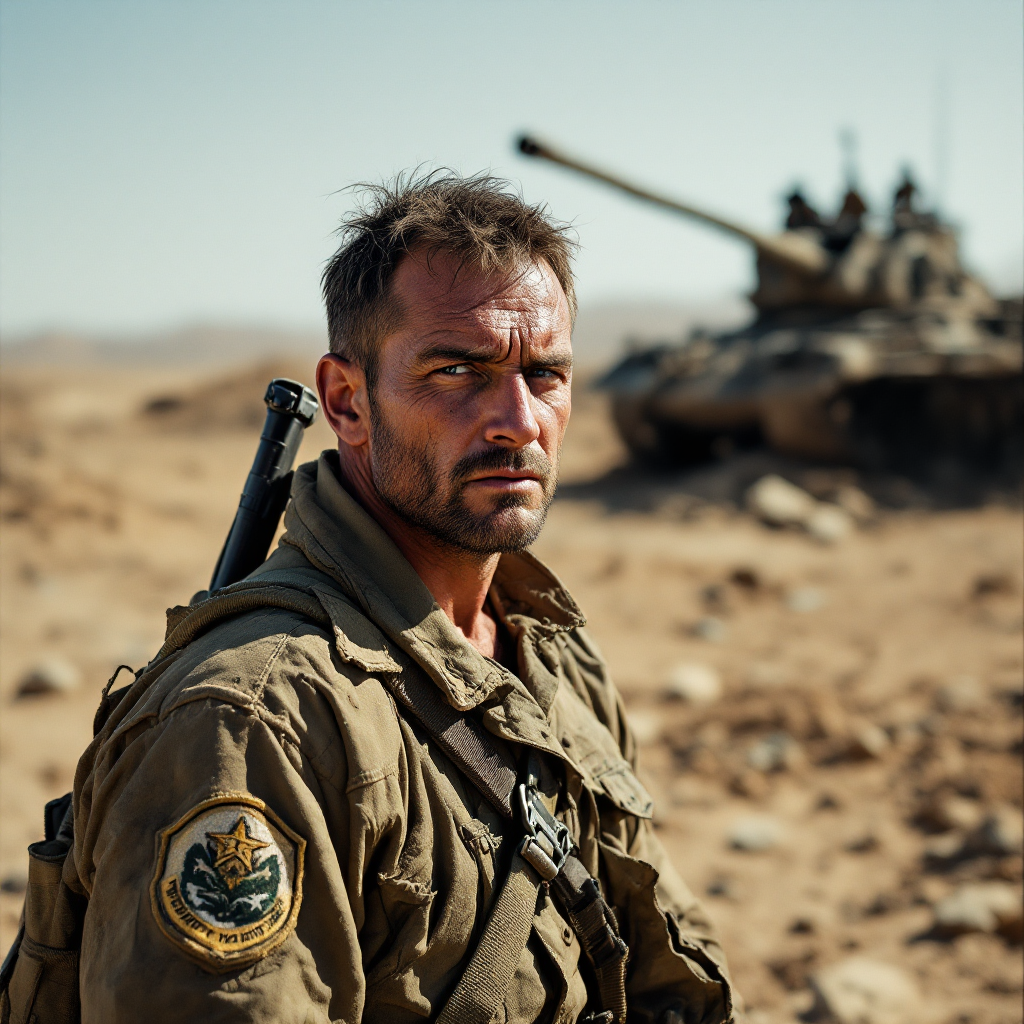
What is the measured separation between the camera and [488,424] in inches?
68.3

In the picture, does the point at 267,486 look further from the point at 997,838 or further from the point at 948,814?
the point at 948,814

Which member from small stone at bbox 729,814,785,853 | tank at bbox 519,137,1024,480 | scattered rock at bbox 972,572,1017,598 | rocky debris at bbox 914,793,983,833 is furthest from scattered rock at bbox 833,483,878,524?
small stone at bbox 729,814,785,853

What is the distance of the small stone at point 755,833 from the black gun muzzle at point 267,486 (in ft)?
10.2

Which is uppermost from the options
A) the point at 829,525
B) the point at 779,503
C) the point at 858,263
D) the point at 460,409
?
the point at 858,263

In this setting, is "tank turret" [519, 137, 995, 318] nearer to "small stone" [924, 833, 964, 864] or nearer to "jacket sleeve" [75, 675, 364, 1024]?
"small stone" [924, 833, 964, 864]

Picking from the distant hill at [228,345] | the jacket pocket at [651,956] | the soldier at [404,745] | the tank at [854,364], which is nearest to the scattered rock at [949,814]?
the soldier at [404,745]

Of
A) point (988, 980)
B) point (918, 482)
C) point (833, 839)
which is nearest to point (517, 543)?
point (988, 980)

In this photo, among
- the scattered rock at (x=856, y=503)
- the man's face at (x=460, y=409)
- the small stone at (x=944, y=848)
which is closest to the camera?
the man's face at (x=460, y=409)

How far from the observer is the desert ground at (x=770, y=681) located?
378 centimetres

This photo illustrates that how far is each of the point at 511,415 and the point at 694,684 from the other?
4.71m

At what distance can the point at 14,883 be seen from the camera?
387 centimetres

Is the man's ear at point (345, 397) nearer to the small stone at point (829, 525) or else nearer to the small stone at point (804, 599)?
the small stone at point (804, 599)

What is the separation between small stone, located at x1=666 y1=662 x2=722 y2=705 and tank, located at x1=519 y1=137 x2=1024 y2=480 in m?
5.13

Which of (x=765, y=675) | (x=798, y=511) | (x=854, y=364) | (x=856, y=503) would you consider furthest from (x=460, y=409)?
(x=854, y=364)
